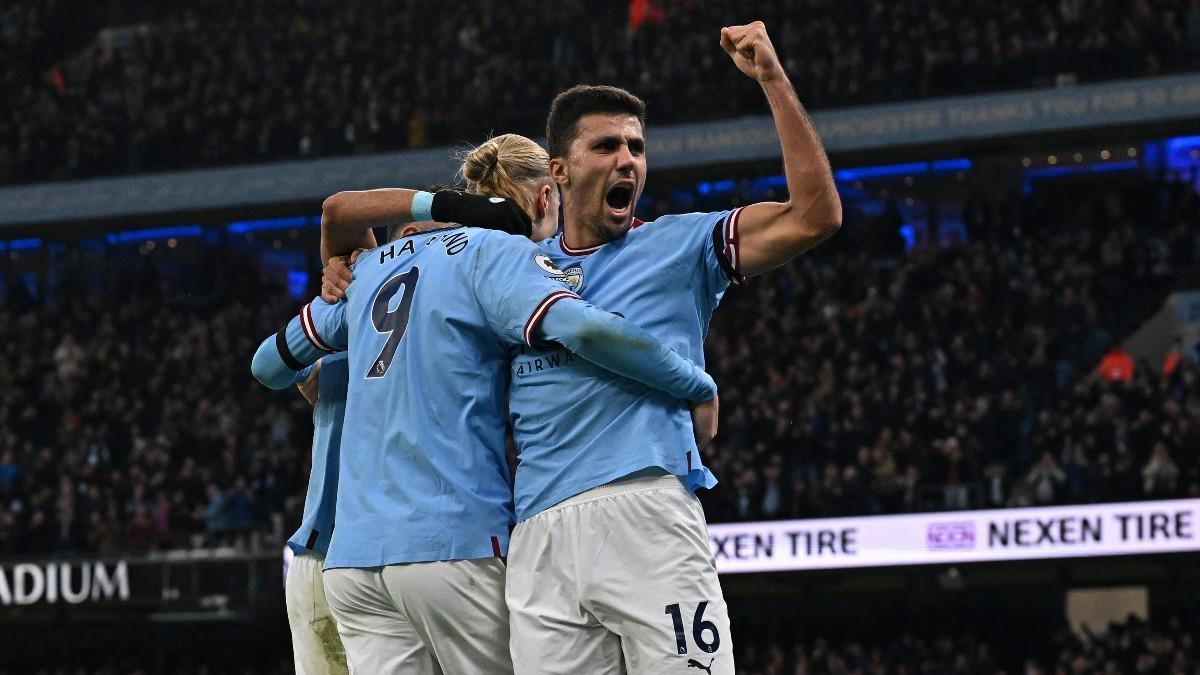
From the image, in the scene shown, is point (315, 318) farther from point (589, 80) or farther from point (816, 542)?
point (589, 80)

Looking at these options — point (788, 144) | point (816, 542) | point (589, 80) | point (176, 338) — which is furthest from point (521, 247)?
point (176, 338)

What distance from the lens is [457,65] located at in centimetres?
2919

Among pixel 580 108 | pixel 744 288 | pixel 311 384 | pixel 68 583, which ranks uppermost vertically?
pixel 744 288

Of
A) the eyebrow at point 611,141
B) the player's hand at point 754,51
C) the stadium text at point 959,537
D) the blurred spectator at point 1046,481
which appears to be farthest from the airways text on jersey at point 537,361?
the blurred spectator at point 1046,481

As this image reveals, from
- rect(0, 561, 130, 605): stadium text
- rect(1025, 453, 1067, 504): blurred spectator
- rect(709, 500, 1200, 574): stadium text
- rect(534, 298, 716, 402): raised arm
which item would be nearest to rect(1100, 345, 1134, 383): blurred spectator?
rect(1025, 453, 1067, 504): blurred spectator

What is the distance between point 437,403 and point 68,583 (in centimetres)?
1991

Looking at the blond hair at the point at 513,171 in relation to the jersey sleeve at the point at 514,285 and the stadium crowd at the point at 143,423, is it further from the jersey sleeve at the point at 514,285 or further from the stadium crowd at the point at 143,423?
the stadium crowd at the point at 143,423

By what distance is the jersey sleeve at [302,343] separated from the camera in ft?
15.8

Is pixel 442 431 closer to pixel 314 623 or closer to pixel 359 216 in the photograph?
pixel 359 216

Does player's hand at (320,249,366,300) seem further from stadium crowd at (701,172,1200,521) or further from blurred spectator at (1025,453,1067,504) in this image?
blurred spectator at (1025,453,1067,504)

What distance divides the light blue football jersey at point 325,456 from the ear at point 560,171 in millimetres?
988

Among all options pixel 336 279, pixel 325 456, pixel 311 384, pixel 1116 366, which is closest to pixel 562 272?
pixel 336 279

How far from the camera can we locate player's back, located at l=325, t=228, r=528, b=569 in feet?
13.9

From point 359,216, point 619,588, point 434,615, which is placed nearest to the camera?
point 619,588
